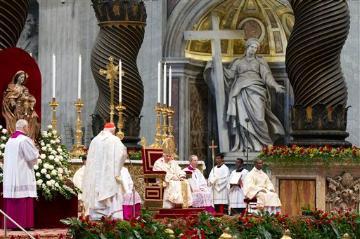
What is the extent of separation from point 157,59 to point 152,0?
1.46 m

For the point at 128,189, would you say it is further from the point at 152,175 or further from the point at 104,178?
the point at 152,175

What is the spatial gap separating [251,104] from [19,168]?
47.5 ft

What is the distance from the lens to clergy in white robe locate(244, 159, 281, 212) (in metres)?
23.2

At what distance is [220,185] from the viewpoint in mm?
27797

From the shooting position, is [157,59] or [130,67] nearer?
[130,67]

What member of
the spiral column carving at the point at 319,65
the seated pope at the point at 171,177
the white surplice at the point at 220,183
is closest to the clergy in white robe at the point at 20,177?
the seated pope at the point at 171,177

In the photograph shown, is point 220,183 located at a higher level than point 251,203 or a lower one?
higher

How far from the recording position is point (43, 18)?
32.9 metres

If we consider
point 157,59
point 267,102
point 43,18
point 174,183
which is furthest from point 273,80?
point 174,183

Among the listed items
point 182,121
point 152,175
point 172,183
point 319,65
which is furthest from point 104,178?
point 182,121

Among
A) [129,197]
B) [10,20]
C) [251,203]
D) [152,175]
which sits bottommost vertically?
[251,203]

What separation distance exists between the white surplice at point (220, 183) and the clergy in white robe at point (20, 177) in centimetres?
1111

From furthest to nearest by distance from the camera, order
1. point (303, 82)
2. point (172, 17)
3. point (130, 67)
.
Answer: point (172, 17) → point (130, 67) → point (303, 82)

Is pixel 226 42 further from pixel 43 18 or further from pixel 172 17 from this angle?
pixel 43 18
